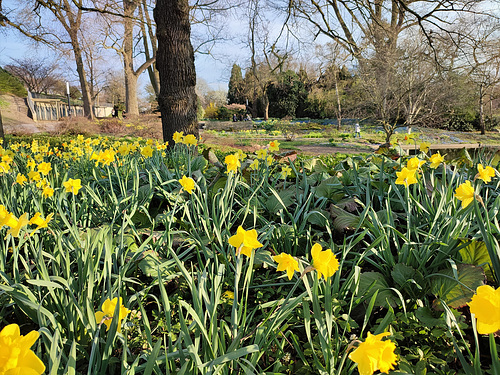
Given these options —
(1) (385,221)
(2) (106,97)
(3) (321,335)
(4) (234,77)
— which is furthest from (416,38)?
(2) (106,97)

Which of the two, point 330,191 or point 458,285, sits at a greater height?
point 330,191

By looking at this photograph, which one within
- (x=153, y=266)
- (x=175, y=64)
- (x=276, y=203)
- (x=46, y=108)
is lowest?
(x=153, y=266)

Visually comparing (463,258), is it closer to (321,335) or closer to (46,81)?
(321,335)

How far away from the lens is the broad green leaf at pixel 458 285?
0.93m

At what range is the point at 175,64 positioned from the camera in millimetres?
4246

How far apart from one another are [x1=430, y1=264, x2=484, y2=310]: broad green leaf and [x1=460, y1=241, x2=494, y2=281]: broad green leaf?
94 millimetres

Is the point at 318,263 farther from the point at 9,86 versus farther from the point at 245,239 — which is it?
the point at 9,86

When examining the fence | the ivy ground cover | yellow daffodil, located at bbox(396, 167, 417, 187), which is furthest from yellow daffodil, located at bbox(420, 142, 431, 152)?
the fence

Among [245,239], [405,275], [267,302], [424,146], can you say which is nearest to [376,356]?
[245,239]

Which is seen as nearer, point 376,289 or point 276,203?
point 376,289

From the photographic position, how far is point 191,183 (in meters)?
1.28

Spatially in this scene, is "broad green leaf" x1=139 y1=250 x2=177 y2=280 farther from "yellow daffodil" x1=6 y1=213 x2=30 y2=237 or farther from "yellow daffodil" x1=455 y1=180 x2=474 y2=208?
"yellow daffodil" x1=455 y1=180 x2=474 y2=208

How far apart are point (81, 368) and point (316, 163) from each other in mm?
1917

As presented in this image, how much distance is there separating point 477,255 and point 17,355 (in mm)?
1257
